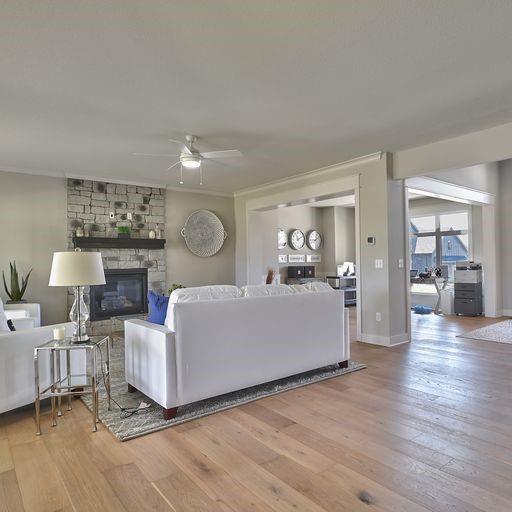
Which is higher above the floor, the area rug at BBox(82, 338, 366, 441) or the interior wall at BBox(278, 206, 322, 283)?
the interior wall at BBox(278, 206, 322, 283)

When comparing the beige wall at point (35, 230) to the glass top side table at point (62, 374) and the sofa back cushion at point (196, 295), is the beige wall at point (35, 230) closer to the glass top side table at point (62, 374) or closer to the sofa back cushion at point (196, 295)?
the glass top side table at point (62, 374)

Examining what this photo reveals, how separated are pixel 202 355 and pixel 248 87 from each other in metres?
2.20

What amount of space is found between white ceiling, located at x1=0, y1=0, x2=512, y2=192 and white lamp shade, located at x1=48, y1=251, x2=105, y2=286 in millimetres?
1382

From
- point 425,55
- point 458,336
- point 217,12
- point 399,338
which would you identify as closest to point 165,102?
point 217,12

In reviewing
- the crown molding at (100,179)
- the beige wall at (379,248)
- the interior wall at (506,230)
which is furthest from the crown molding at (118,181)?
the interior wall at (506,230)

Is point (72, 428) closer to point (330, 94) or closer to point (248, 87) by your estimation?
point (248, 87)

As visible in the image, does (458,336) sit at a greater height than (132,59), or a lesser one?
lesser

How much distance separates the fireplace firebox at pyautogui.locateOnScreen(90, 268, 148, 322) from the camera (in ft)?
19.7

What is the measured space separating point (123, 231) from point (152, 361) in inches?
151

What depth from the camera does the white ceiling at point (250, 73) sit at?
211 cm

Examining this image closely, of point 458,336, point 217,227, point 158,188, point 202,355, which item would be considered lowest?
point 458,336

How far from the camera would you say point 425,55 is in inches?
100.0

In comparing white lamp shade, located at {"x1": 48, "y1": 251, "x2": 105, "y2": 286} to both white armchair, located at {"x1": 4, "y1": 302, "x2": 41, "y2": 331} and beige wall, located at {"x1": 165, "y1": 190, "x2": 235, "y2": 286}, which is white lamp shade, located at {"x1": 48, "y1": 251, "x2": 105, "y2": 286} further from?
beige wall, located at {"x1": 165, "y1": 190, "x2": 235, "y2": 286}

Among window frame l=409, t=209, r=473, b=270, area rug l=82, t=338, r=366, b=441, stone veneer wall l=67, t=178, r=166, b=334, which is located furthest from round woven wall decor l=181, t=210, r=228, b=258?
window frame l=409, t=209, r=473, b=270
